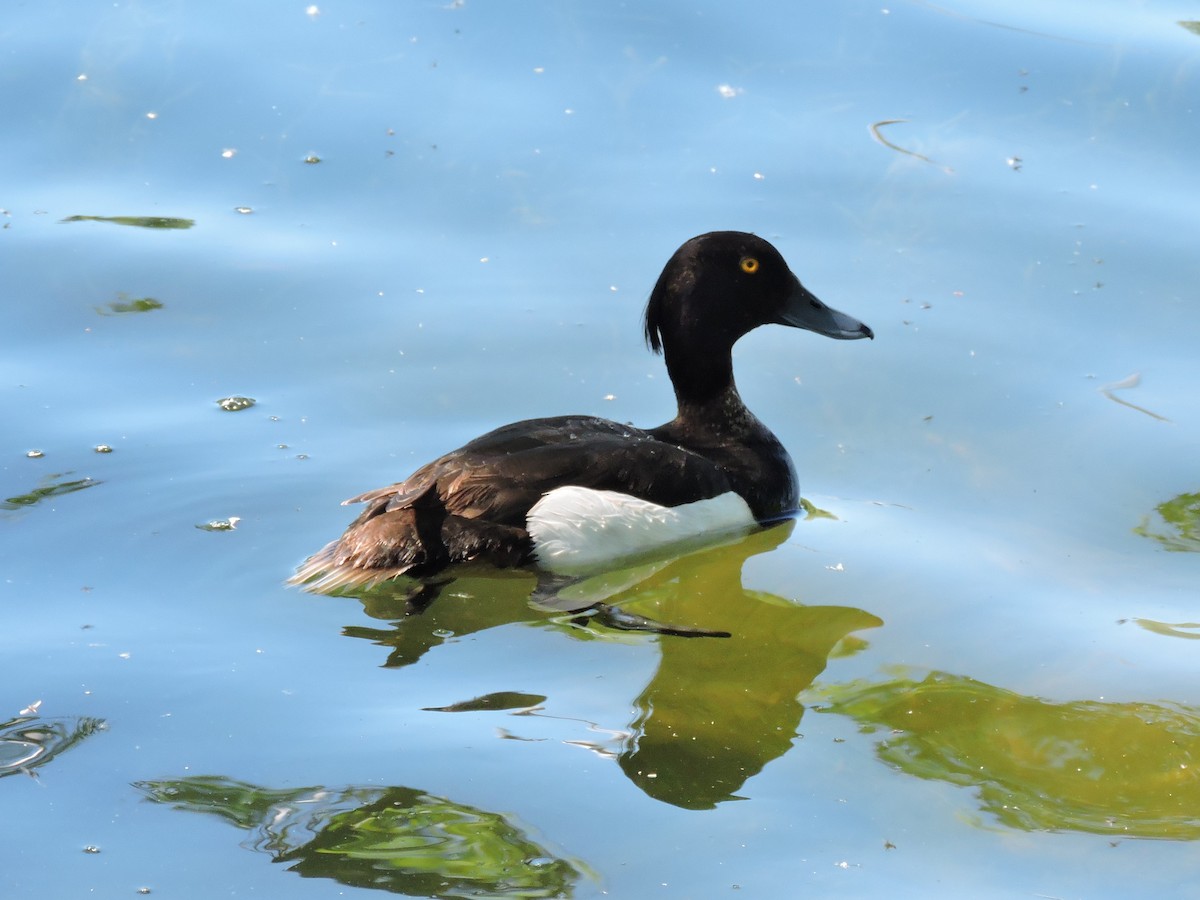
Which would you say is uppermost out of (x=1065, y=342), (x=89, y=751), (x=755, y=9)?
(x=755, y=9)

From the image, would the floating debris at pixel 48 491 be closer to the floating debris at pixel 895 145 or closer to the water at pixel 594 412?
the water at pixel 594 412

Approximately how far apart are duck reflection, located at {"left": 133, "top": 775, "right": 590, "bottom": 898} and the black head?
2.63 meters

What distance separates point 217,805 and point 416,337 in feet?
10.4

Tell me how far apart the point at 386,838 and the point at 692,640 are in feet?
4.73

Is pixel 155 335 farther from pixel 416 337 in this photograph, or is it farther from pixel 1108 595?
pixel 1108 595

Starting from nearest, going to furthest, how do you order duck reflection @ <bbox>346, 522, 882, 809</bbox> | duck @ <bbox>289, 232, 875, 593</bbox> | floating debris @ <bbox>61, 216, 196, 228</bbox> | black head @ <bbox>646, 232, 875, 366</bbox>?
duck reflection @ <bbox>346, 522, 882, 809</bbox>, duck @ <bbox>289, 232, 875, 593</bbox>, black head @ <bbox>646, 232, 875, 366</bbox>, floating debris @ <bbox>61, 216, 196, 228</bbox>

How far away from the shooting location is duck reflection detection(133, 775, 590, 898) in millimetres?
3988

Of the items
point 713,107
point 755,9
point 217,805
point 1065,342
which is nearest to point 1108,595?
point 1065,342

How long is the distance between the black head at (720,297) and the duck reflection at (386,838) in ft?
8.64

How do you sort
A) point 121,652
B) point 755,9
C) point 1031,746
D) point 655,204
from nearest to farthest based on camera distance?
point 1031,746, point 121,652, point 655,204, point 755,9

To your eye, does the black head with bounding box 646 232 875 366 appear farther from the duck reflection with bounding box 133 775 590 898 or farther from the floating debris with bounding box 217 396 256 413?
the duck reflection with bounding box 133 775 590 898

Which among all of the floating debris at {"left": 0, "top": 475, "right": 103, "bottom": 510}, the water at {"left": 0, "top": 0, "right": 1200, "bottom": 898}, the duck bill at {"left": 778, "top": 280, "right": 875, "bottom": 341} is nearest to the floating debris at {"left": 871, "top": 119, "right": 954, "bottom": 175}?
the water at {"left": 0, "top": 0, "right": 1200, "bottom": 898}

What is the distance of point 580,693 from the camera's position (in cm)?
489

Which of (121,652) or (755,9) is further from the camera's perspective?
(755,9)
